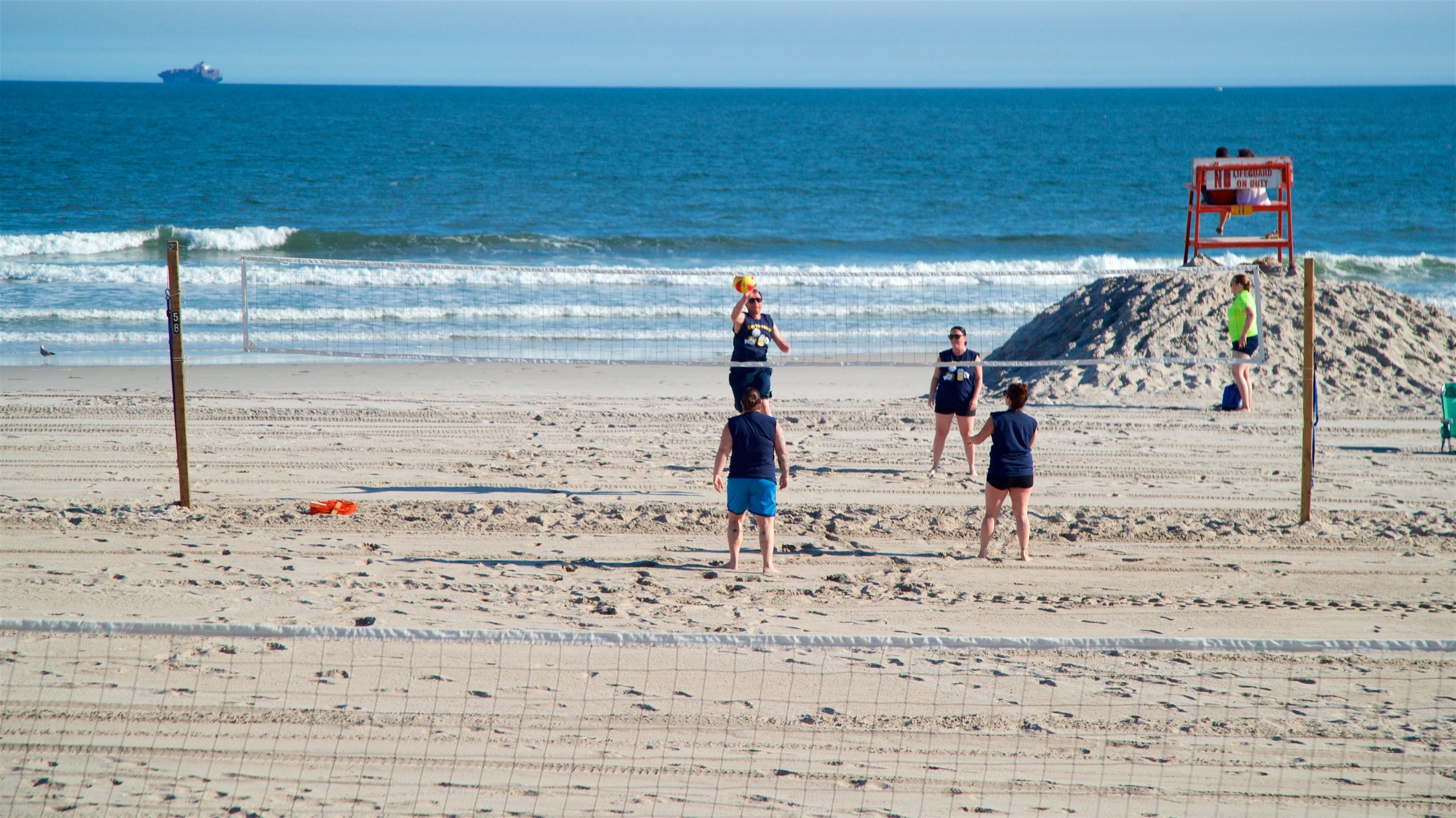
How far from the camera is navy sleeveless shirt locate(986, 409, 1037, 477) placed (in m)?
6.77

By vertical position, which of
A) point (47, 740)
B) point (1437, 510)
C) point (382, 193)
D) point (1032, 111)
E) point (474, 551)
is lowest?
point (47, 740)

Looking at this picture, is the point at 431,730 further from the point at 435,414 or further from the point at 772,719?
the point at 435,414

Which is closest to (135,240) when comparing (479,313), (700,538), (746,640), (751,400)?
(479,313)

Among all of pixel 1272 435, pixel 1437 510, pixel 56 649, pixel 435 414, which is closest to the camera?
pixel 56 649

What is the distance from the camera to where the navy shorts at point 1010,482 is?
22.2 ft

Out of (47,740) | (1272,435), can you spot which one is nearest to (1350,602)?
(1272,435)

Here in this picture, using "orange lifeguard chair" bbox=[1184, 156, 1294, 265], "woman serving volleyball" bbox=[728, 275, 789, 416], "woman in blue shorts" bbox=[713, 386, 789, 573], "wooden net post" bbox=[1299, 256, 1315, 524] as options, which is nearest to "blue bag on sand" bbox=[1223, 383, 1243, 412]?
"orange lifeguard chair" bbox=[1184, 156, 1294, 265]

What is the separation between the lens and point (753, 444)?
6.62 metres

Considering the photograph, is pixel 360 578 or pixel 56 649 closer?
pixel 56 649

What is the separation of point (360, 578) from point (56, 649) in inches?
63.7

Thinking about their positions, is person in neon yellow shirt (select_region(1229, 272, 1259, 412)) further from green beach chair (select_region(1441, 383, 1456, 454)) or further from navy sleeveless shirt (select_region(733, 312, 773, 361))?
navy sleeveless shirt (select_region(733, 312, 773, 361))

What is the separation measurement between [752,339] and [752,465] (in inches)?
87.1

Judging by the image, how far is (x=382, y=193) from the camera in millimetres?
36188

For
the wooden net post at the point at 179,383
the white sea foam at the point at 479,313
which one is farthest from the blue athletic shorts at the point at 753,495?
the white sea foam at the point at 479,313
